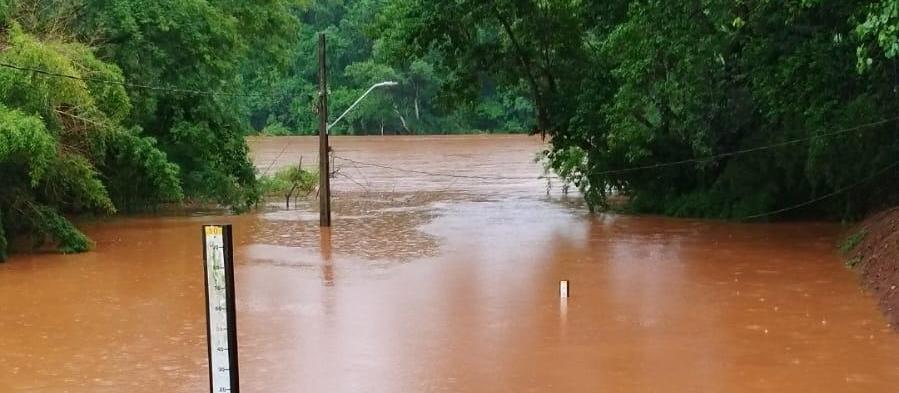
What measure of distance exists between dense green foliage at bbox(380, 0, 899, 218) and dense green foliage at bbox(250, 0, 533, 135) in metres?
36.6

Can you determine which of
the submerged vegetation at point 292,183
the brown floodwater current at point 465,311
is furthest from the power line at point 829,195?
the submerged vegetation at point 292,183

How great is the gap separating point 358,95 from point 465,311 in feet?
183

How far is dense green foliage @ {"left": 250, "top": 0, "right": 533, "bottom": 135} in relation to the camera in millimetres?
68562

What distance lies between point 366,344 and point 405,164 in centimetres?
3616

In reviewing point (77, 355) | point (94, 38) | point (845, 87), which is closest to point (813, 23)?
point (845, 87)

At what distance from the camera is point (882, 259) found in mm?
15016

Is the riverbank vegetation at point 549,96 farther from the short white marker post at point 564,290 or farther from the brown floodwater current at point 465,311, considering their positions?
the short white marker post at point 564,290

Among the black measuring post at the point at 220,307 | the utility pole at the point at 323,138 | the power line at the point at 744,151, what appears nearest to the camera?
the black measuring post at the point at 220,307

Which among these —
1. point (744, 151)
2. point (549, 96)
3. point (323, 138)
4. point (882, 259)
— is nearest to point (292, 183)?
point (323, 138)

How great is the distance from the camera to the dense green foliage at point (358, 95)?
6856 cm

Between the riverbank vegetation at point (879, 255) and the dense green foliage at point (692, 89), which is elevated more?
the dense green foliage at point (692, 89)

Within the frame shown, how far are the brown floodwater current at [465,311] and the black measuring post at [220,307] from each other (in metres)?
5.25

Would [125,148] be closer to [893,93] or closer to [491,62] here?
[491,62]

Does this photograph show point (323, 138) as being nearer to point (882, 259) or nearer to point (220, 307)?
point (882, 259)
